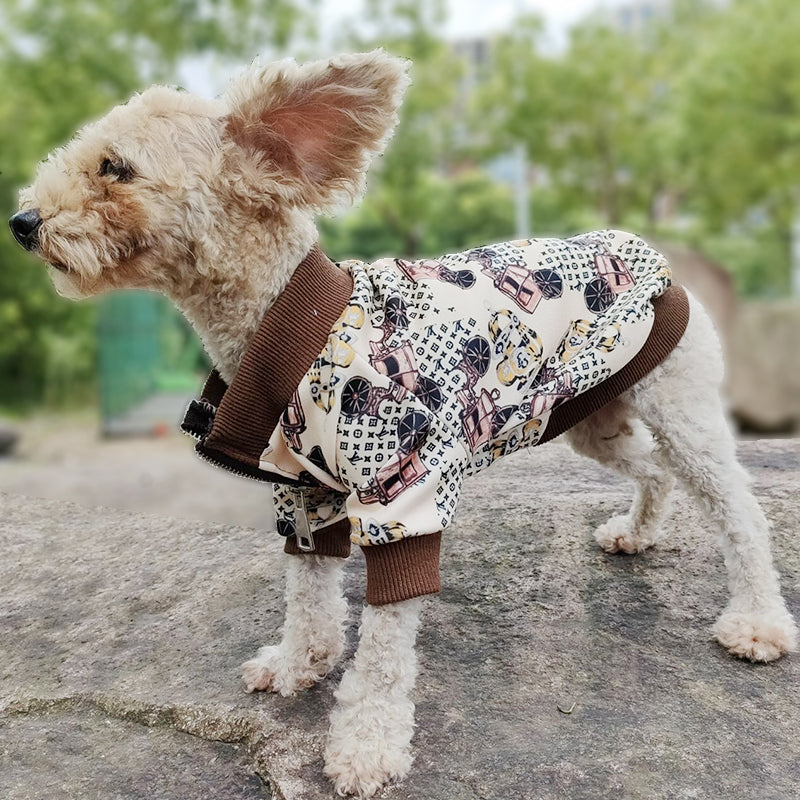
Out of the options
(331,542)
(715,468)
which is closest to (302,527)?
(331,542)

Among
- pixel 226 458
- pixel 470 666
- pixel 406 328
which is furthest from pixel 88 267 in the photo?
pixel 470 666

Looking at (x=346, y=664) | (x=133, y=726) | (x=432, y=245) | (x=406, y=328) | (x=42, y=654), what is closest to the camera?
(x=406, y=328)

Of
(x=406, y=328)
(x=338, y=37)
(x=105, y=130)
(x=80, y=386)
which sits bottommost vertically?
(x=80, y=386)

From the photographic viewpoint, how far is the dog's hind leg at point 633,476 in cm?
311

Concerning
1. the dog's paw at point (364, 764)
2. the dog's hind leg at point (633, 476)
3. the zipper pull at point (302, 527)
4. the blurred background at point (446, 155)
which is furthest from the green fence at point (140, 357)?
the dog's paw at point (364, 764)

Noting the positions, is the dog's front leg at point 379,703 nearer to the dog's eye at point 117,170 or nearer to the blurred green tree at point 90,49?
the dog's eye at point 117,170

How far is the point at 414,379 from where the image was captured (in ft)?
7.19

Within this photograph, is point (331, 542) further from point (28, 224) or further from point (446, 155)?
point (446, 155)

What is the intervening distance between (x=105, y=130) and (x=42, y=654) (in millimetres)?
1659

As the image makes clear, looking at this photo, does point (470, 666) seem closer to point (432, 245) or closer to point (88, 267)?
point (88, 267)

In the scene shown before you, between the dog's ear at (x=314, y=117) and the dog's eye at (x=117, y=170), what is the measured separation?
25cm

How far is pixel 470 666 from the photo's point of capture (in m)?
2.59

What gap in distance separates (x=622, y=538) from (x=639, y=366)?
0.79 m

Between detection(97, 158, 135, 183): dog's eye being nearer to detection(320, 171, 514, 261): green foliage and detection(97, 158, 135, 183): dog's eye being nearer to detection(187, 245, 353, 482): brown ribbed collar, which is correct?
detection(187, 245, 353, 482): brown ribbed collar
